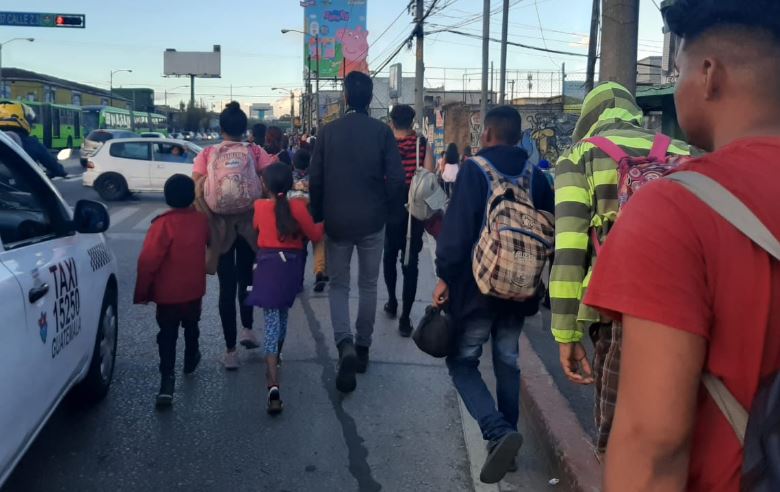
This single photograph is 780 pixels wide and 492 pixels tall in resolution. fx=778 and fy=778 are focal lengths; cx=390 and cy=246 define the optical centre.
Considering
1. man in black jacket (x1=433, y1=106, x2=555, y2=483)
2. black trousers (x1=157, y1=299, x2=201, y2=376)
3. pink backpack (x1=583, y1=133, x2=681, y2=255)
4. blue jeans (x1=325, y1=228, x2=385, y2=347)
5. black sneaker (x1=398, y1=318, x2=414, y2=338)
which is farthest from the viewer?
black sneaker (x1=398, y1=318, x2=414, y2=338)

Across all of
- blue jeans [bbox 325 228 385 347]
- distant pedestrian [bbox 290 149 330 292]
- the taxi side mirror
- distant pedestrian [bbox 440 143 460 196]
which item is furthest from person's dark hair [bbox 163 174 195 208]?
distant pedestrian [bbox 440 143 460 196]

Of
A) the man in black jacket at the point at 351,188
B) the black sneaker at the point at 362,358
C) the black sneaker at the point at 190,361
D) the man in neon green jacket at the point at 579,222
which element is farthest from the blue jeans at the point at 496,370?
the black sneaker at the point at 190,361

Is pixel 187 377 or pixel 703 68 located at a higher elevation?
pixel 703 68

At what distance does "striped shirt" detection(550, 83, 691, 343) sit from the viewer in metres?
2.85

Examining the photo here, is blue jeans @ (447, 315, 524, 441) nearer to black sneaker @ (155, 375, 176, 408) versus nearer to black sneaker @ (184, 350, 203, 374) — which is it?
black sneaker @ (155, 375, 176, 408)

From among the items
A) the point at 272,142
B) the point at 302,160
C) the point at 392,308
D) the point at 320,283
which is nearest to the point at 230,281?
the point at 392,308

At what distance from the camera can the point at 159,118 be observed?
76.4m

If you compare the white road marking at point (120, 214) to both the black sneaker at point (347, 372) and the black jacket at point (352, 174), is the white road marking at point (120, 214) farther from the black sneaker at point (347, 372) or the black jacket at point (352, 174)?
the black sneaker at point (347, 372)

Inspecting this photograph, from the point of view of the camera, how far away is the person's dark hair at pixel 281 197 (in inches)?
192

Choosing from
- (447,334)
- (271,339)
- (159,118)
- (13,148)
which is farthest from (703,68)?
(159,118)

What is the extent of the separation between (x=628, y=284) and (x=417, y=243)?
17.4 ft

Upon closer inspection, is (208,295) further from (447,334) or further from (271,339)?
(447,334)

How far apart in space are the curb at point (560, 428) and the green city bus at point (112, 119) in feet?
160

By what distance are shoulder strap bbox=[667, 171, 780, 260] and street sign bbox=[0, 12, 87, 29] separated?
3181cm
